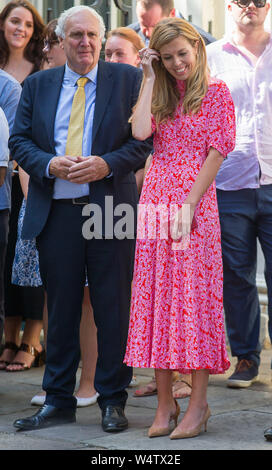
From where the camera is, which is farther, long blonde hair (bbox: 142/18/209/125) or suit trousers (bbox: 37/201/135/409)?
suit trousers (bbox: 37/201/135/409)

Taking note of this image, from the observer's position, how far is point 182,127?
430 centimetres

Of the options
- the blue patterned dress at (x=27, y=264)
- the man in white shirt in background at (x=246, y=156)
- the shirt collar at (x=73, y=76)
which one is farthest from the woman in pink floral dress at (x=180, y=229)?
the blue patterned dress at (x=27, y=264)

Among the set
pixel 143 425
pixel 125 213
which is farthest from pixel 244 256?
pixel 143 425

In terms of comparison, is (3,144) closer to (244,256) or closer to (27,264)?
(27,264)

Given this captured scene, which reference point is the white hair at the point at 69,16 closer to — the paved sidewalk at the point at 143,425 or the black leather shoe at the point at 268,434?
the paved sidewalk at the point at 143,425

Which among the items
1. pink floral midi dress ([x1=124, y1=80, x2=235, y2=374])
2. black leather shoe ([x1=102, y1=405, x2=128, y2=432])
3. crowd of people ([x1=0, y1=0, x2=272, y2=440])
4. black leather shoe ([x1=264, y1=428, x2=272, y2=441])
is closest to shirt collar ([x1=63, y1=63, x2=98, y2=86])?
crowd of people ([x1=0, y1=0, x2=272, y2=440])

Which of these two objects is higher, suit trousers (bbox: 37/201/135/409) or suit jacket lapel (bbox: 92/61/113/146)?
suit jacket lapel (bbox: 92/61/113/146)

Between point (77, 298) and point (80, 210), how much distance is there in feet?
1.42

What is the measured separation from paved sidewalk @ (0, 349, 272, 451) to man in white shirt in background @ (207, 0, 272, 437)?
36 centimetres

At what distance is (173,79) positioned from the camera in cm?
441

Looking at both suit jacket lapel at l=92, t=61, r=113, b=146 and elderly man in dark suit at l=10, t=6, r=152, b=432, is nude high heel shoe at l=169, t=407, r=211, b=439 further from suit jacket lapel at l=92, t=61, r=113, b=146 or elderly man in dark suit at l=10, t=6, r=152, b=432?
suit jacket lapel at l=92, t=61, r=113, b=146

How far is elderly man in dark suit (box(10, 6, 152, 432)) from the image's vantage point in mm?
4543

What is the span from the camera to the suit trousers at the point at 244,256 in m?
5.48

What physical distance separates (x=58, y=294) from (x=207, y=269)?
2.55 feet
